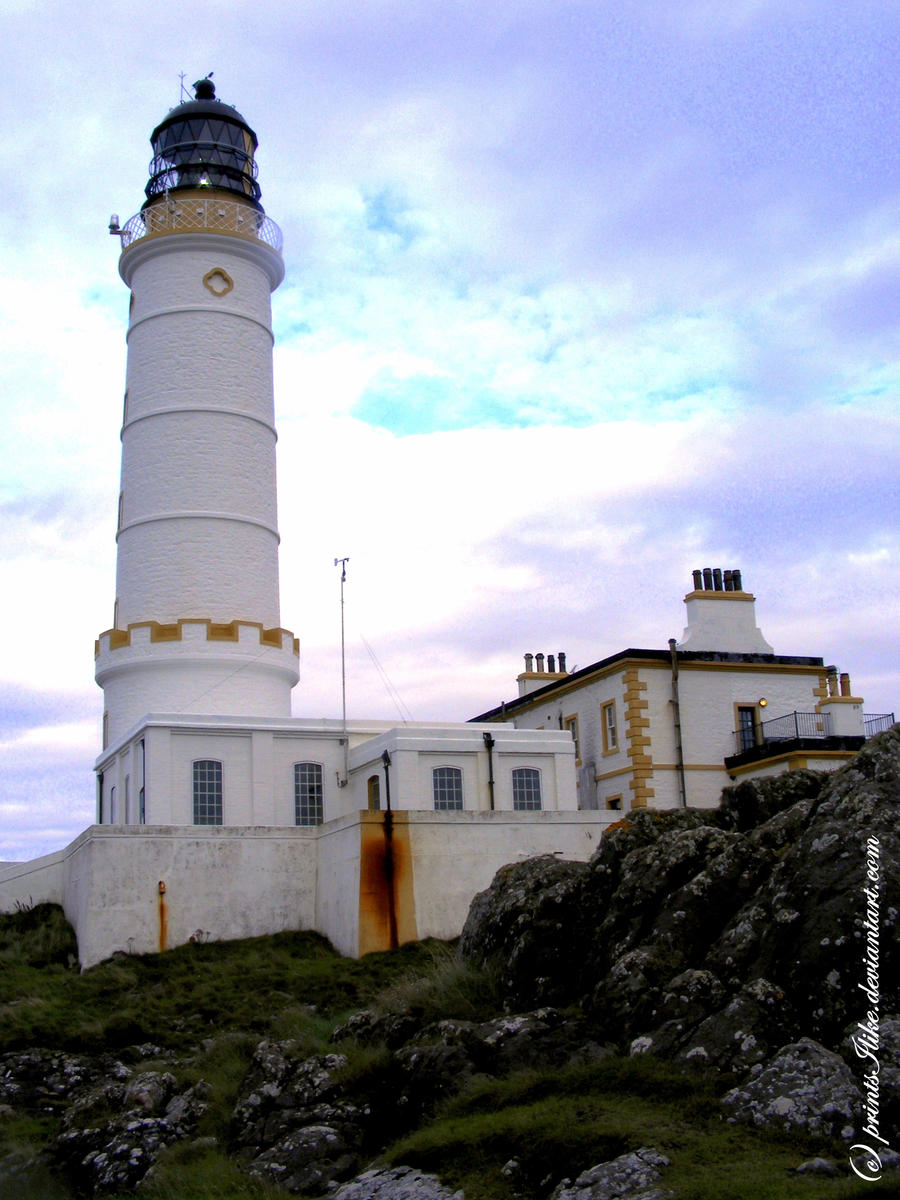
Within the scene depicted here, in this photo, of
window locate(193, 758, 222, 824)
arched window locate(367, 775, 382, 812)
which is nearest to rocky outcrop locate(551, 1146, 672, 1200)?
arched window locate(367, 775, 382, 812)

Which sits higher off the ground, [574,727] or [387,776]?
[574,727]

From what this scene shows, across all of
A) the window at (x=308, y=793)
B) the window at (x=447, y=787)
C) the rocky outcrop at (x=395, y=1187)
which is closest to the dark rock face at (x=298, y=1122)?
the rocky outcrop at (x=395, y=1187)

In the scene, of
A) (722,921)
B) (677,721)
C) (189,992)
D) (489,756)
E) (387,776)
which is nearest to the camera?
(722,921)

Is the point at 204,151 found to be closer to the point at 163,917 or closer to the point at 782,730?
the point at 163,917

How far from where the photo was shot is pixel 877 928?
357 inches

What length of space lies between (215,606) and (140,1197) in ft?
58.8

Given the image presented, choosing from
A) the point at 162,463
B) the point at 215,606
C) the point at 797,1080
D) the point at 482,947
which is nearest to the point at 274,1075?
the point at 482,947

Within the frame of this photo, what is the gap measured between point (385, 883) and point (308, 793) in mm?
4939

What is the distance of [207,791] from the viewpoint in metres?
25.4

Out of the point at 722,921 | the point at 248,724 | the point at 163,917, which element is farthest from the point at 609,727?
the point at 722,921

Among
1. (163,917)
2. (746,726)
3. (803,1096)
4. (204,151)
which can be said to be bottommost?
(803,1096)

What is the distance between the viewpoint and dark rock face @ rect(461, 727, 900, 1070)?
9.10 meters

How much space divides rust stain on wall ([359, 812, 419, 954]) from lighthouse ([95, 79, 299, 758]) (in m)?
5.77

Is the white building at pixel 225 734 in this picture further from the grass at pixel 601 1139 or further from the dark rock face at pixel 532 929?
the grass at pixel 601 1139
